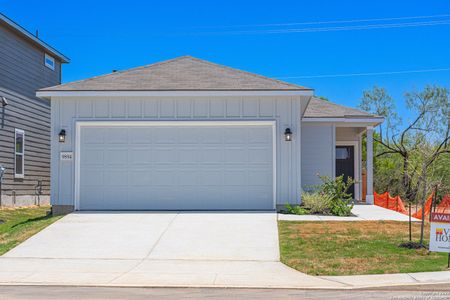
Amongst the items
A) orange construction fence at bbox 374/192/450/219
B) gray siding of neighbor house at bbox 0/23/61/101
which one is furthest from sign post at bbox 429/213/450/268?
gray siding of neighbor house at bbox 0/23/61/101

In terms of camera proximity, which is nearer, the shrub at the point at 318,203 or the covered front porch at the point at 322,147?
the shrub at the point at 318,203

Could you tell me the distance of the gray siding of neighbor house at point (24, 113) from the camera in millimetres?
22188

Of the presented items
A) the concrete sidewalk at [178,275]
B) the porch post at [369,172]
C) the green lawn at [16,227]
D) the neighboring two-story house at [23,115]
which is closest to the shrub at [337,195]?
the porch post at [369,172]

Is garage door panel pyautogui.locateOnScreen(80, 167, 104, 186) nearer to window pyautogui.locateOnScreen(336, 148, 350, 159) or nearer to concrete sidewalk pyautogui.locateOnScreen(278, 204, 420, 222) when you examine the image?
concrete sidewalk pyautogui.locateOnScreen(278, 204, 420, 222)

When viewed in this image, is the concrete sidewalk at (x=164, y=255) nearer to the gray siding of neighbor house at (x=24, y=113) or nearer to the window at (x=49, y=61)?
the gray siding of neighbor house at (x=24, y=113)

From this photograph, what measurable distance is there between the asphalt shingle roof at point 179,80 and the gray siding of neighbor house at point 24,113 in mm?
6115

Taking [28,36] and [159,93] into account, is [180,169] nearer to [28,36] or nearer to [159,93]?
[159,93]

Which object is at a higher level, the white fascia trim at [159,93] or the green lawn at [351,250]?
the white fascia trim at [159,93]

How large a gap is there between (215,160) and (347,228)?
443 centimetres

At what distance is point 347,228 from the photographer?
14.3 meters

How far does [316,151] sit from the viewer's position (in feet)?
70.3

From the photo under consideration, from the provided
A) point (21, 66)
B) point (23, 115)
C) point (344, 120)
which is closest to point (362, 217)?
point (344, 120)

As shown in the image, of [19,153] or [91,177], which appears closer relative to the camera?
[91,177]

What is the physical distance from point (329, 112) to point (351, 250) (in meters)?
10.6
